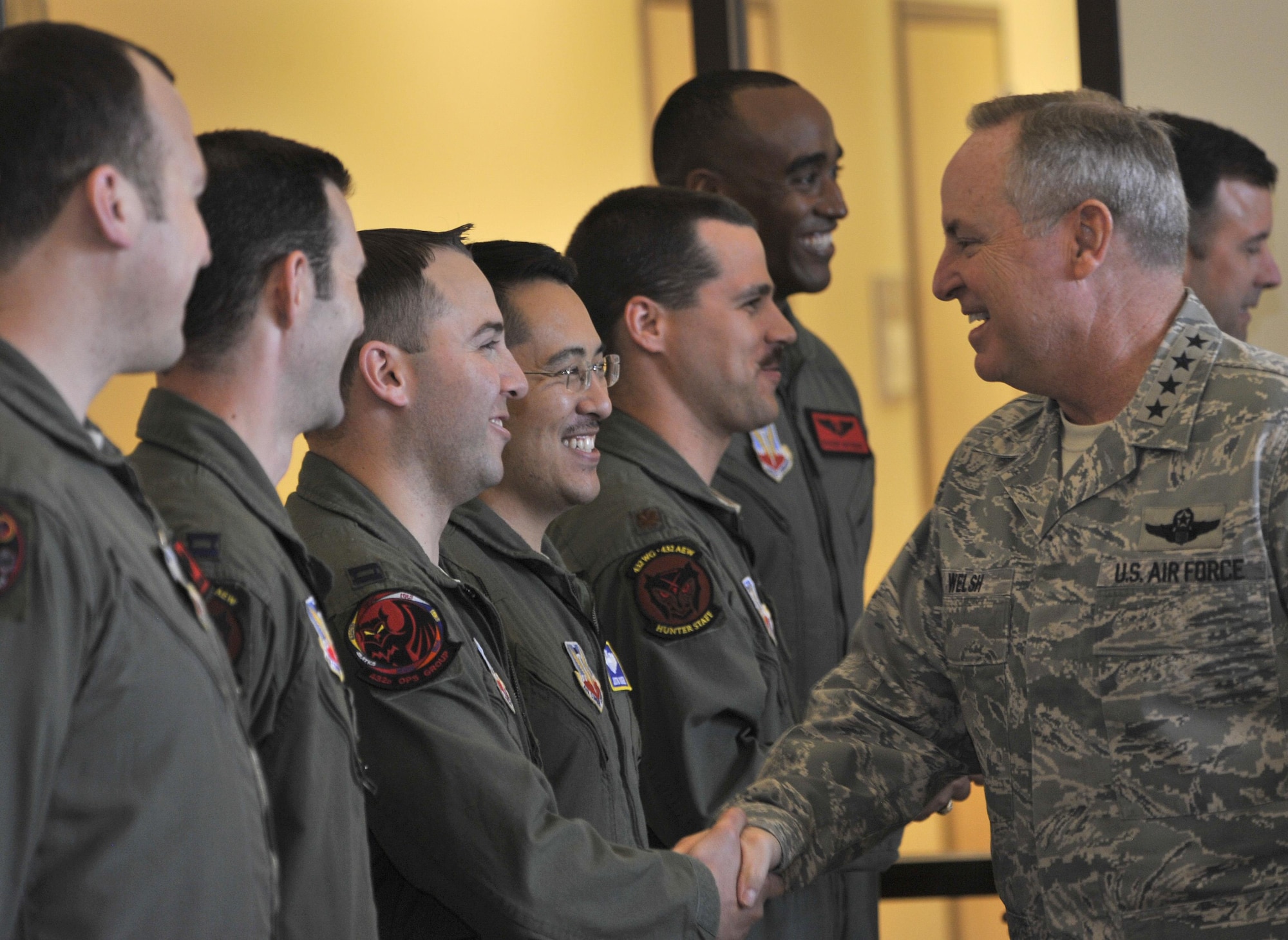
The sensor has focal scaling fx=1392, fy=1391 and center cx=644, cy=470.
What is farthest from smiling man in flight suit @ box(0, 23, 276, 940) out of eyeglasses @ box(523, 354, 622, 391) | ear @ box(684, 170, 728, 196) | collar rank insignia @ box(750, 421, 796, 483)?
ear @ box(684, 170, 728, 196)

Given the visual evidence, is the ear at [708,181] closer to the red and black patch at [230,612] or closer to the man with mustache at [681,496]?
the man with mustache at [681,496]

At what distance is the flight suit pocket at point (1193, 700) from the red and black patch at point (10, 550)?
4.52ft

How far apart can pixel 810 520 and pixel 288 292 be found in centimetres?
171

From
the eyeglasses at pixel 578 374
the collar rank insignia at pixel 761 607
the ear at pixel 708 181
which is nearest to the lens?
the eyeglasses at pixel 578 374

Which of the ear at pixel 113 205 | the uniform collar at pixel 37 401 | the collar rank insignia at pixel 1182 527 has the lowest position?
the collar rank insignia at pixel 1182 527

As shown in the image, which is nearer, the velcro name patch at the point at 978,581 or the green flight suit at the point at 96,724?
the green flight suit at the point at 96,724

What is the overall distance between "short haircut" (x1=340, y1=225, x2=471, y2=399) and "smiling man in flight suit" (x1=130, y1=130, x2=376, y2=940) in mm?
298

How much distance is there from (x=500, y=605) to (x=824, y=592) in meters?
1.14

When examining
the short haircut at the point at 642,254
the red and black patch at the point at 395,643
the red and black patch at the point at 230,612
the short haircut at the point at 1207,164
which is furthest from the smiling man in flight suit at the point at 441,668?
the short haircut at the point at 1207,164

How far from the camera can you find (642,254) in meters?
2.80

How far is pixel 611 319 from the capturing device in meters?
2.79

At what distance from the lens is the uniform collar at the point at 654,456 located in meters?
2.60

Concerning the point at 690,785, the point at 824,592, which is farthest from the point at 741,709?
the point at 824,592

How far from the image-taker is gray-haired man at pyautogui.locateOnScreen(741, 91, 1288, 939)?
70.3 inches
